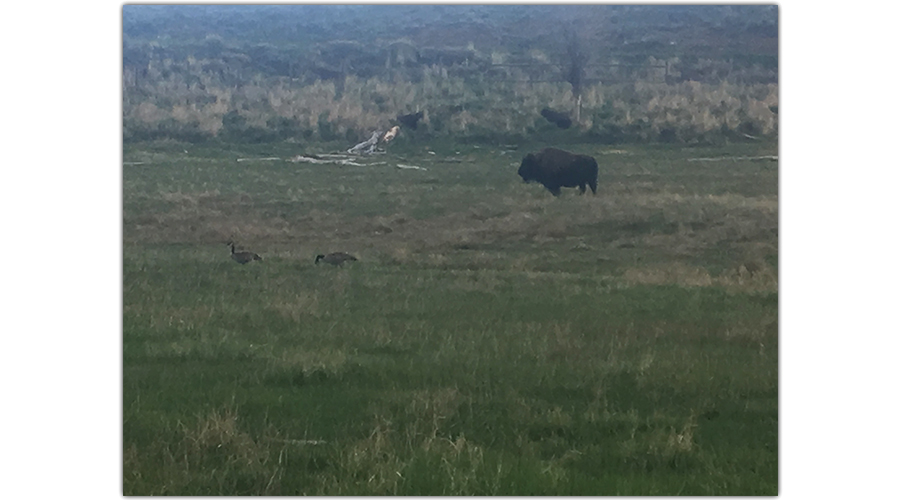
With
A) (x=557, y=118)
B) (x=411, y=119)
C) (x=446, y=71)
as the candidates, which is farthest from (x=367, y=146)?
(x=557, y=118)

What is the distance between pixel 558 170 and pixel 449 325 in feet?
8.96

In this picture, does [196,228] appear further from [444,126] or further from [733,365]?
[733,365]

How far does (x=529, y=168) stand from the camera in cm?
1023

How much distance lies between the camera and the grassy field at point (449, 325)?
17.4 feet

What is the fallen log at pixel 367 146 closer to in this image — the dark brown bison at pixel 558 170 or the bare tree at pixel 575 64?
the dark brown bison at pixel 558 170

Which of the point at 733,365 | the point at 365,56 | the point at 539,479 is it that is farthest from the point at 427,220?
the point at 539,479

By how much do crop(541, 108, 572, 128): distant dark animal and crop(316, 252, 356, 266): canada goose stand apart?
3355 millimetres

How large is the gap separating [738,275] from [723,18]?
8.73 feet

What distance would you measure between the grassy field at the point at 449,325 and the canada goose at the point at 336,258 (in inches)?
2.9

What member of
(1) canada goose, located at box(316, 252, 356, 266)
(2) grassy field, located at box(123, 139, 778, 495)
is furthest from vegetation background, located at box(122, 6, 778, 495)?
(1) canada goose, located at box(316, 252, 356, 266)

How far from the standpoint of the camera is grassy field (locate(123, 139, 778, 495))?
5.30 meters

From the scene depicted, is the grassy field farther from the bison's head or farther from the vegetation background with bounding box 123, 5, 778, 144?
the vegetation background with bounding box 123, 5, 778, 144

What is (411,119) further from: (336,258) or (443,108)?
(336,258)

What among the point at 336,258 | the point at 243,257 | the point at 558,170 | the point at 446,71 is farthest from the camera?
A: the point at 446,71
